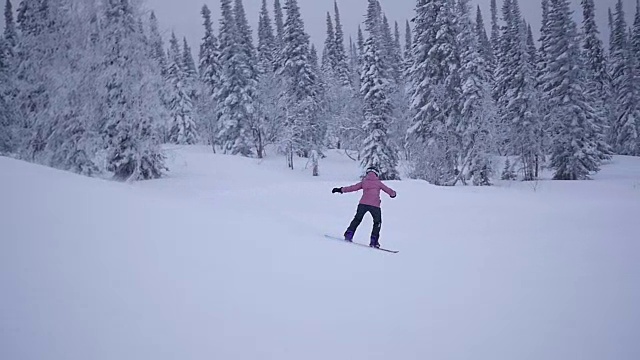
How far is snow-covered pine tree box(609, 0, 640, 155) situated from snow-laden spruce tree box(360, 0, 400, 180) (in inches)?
1159

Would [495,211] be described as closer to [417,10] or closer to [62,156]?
[417,10]

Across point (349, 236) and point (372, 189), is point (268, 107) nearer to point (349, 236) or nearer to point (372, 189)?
point (372, 189)

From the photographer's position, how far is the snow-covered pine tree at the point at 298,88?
37.8 m

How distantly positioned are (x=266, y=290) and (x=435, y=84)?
89.7ft

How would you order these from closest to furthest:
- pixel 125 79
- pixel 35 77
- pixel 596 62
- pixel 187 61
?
pixel 125 79
pixel 35 77
pixel 596 62
pixel 187 61

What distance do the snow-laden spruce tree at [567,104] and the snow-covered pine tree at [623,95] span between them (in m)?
13.7

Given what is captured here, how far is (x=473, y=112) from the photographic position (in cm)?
2675

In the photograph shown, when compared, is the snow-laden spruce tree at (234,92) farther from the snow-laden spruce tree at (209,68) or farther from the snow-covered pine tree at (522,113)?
the snow-covered pine tree at (522,113)

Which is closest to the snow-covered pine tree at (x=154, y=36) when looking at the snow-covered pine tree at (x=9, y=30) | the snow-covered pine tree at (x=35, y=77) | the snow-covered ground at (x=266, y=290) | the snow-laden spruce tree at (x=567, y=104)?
the snow-covered pine tree at (x=35, y=77)

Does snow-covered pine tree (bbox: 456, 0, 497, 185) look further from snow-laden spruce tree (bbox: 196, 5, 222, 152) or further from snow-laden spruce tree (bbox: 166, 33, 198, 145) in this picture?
snow-laden spruce tree (bbox: 166, 33, 198, 145)

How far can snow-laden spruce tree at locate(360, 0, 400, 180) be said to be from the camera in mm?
32531

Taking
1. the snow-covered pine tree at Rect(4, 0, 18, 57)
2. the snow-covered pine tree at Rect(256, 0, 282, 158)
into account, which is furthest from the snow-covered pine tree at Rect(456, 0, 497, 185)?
the snow-covered pine tree at Rect(4, 0, 18, 57)

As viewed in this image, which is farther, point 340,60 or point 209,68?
point 340,60

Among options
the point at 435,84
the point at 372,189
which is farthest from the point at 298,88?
the point at 372,189
